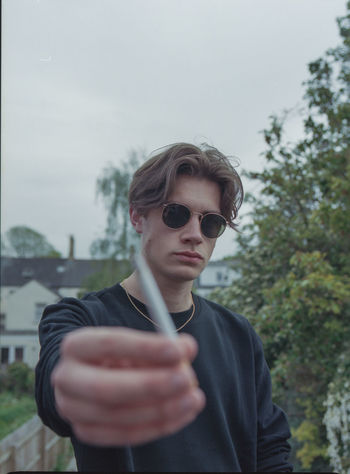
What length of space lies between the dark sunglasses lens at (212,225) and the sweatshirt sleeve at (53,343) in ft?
1.58

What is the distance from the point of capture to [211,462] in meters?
1.46

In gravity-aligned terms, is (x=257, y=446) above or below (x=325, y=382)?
above

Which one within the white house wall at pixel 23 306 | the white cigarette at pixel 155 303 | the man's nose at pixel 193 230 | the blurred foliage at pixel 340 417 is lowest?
the white house wall at pixel 23 306

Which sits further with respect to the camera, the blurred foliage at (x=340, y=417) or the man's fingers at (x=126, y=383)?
the blurred foliage at (x=340, y=417)

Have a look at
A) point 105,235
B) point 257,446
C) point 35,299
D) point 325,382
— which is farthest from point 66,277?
point 257,446

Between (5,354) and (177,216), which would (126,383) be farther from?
(5,354)

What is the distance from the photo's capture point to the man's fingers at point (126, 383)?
568 mm

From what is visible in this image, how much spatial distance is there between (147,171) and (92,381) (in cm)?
118

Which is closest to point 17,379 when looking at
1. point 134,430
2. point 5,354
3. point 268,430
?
point 5,354

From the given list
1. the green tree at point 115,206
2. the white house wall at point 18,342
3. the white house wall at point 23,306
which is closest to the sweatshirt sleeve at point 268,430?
the green tree at point 115,206

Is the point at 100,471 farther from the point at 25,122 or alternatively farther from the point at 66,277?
the point at 66,277

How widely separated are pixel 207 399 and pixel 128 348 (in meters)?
1.07

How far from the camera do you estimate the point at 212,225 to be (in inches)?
61.4

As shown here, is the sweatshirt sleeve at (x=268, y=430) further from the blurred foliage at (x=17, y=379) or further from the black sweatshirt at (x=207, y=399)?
the blurred foliage at (x=17, y=379)
